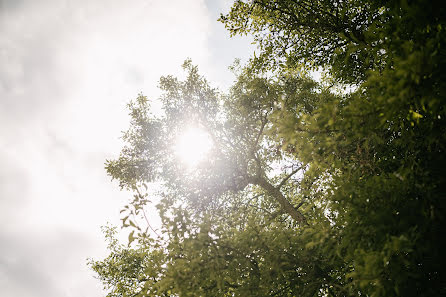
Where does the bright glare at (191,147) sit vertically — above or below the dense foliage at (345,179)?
above

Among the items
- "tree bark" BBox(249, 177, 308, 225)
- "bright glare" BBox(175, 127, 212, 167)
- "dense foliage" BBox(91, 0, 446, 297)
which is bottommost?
"dense foliage" BBox(91, 0, 446, 297)

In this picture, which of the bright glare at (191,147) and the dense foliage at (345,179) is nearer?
the dense foliage at (345,179)

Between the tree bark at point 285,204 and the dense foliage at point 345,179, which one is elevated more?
the tree bark at point 285,204

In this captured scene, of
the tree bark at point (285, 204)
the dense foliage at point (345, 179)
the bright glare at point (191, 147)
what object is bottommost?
the dense foliage at point (345, 179)

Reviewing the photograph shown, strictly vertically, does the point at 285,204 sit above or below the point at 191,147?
below

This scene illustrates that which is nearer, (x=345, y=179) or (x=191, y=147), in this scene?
(x=345, y=179)

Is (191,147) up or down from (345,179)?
up

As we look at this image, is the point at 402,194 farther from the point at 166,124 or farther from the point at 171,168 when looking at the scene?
the point at 166,124

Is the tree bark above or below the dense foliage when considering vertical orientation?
above

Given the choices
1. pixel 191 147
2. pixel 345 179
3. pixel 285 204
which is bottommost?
pixel 345 179

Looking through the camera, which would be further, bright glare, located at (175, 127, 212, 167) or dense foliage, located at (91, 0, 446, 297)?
bright glare, located at (175, 127, 212, 167)

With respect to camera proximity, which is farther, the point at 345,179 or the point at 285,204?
the point at 285,204

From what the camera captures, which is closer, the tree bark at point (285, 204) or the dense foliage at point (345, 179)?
the dense foliage at point (345, 179)

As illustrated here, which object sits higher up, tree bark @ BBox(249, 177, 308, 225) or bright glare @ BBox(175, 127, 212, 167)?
bright glare @ BBox(175, 127, 212, 167)
